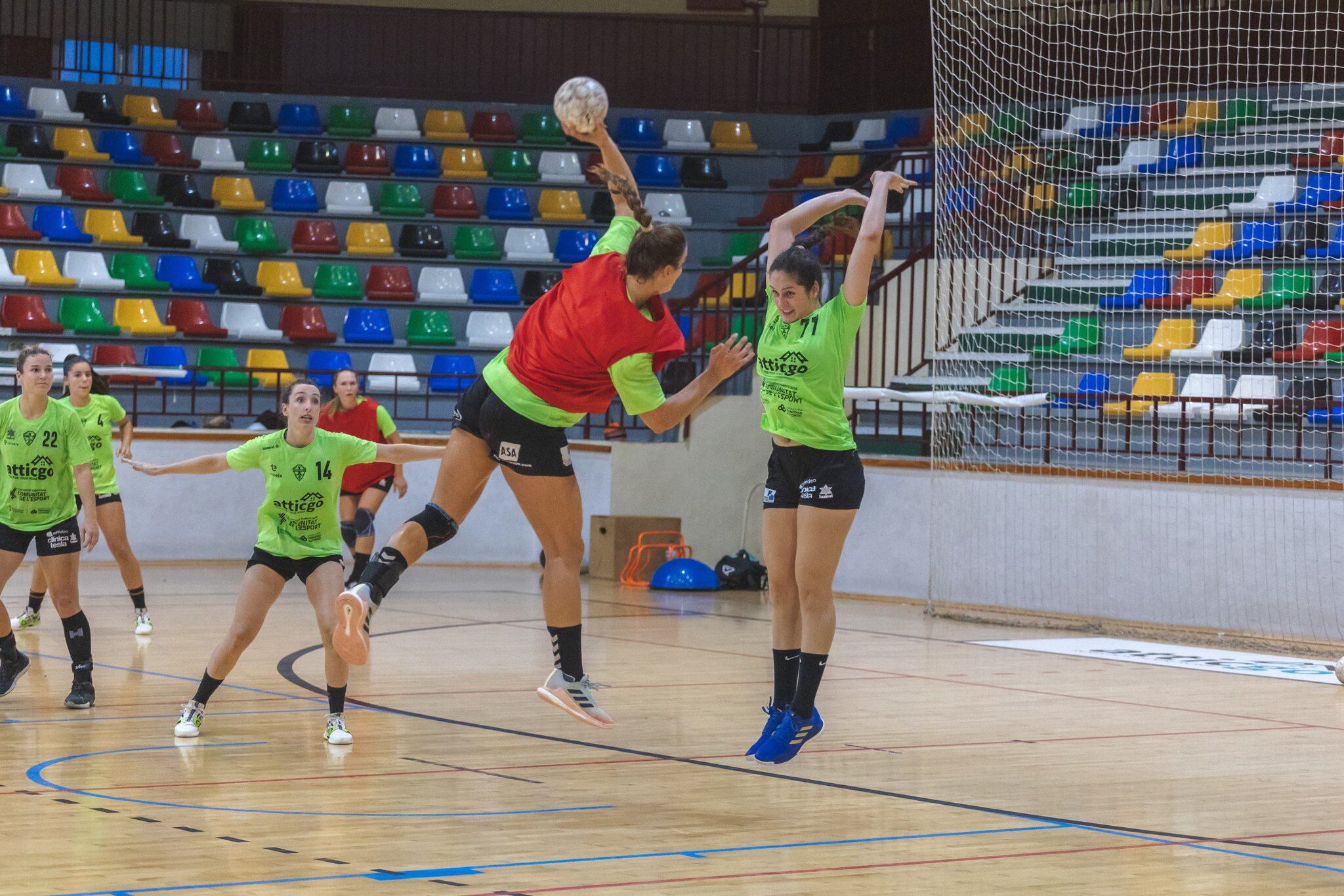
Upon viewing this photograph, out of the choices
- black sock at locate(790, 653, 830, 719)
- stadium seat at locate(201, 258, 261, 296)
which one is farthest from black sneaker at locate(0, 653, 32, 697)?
stadium seat at locate(201, 258, 261, 296)

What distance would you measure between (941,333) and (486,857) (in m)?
10.6

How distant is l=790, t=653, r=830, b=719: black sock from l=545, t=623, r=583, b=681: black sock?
78 cm

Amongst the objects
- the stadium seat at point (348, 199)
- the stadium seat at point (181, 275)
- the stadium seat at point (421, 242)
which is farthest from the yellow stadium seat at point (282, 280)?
the stadium seat at point (421, 242)

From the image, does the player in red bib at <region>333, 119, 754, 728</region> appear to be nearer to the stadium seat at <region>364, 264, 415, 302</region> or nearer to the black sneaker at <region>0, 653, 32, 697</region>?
the black sneaker at <region>0, 653, 32, 697</region>

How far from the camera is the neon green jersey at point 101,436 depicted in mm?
9898

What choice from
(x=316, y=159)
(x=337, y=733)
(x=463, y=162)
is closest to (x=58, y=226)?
(x=316, y=159)

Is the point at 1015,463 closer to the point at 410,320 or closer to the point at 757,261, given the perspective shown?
the point at 757,261

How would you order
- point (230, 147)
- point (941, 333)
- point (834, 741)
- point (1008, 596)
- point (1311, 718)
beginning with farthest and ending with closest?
point (230, 147), point (941, 333), point (1008, 596), point (1311, 718), point (834, 741)

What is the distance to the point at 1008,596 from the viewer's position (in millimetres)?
12383

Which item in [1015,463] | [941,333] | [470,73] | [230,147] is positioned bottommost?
[1015,463]

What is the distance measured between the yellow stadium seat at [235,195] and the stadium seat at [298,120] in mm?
934

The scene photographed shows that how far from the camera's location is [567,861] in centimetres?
455

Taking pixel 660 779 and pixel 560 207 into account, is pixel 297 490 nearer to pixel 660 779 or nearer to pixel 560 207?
pixel 660 779

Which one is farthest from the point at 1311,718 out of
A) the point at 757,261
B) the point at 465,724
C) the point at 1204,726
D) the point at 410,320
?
the point at 410,320
